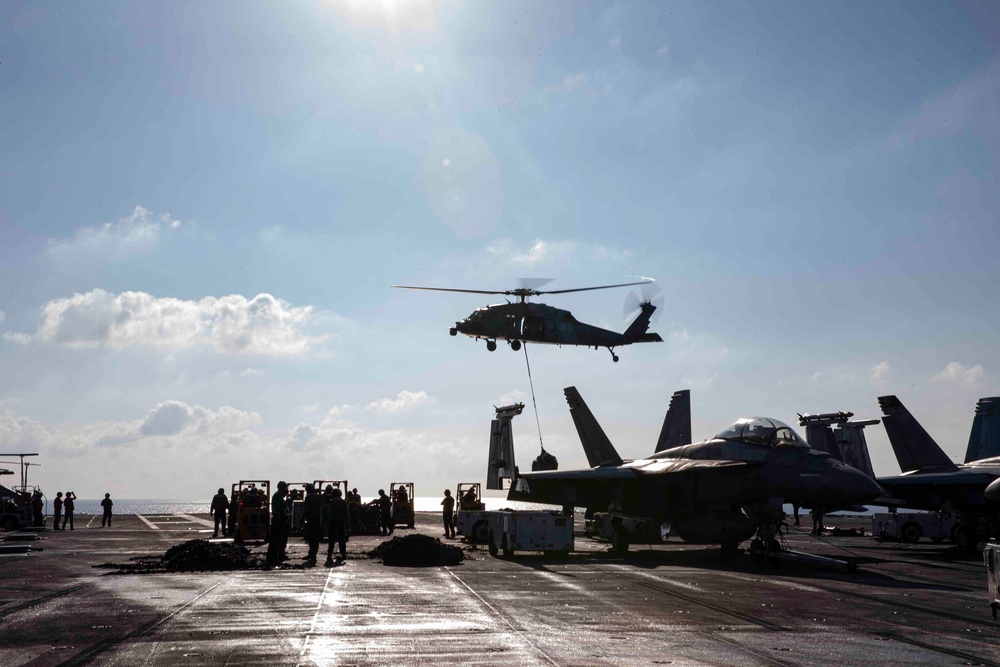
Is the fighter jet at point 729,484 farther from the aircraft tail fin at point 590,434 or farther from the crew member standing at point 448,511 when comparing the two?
the crew member standing at point 448,511

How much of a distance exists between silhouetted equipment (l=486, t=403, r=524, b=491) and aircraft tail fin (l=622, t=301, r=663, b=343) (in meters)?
6.78

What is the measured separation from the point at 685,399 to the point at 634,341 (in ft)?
13.2

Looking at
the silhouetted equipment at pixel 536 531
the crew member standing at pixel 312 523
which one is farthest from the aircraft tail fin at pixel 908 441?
the crew member standing at pixel 312 523

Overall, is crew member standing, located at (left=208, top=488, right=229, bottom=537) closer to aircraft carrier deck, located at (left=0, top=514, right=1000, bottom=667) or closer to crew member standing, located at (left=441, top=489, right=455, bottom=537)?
crew member standing, located at (left=441, top=489, right=455, bottom=537)

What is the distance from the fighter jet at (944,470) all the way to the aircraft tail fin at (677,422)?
10.6 m

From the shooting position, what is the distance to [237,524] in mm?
33250

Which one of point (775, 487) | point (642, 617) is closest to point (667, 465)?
point (775, 487)

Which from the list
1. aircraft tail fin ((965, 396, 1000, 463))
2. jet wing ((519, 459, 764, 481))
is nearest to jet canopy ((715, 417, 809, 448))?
jet wing ((519, 459, 764, 481))

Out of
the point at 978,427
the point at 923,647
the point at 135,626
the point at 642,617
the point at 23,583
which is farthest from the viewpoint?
the point at 978,427

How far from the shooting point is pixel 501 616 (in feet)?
43.6

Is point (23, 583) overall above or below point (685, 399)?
below

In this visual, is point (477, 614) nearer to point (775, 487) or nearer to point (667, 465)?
point (775, 487)

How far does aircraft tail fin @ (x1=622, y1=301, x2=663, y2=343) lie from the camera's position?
4778 cm

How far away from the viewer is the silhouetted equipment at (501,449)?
48438 mm
